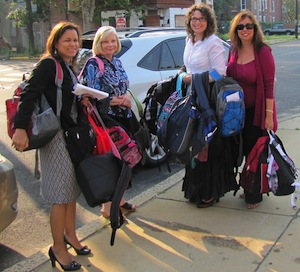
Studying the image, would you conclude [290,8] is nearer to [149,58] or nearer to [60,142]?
[149,58]

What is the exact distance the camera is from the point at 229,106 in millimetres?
3682

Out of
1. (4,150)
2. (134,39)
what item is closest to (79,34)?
(134,39)

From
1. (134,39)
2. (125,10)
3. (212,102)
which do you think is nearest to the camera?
(212,102)

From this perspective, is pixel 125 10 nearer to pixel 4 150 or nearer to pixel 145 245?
pixel 4 150

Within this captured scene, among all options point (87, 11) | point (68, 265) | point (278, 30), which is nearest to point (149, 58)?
point (68, 265)

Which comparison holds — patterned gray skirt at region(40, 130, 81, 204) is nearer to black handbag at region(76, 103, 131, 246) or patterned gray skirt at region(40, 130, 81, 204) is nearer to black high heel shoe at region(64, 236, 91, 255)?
black handbag at region(76, 103, 131, 246)

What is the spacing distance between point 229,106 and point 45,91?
1.55 metres

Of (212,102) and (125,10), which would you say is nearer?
(212,102)

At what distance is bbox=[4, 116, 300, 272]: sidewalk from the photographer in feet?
10.6

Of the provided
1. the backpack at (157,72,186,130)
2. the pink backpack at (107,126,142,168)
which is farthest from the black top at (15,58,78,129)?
the backpack at (157,72,186,130)

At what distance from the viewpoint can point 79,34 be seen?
3326mm

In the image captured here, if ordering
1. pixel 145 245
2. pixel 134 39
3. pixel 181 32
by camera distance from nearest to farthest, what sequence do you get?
pixel 145 245
pixel 134 39
pixel 181 32

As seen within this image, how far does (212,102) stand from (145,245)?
1372 millimetres

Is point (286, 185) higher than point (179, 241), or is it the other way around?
point (286, 185)
